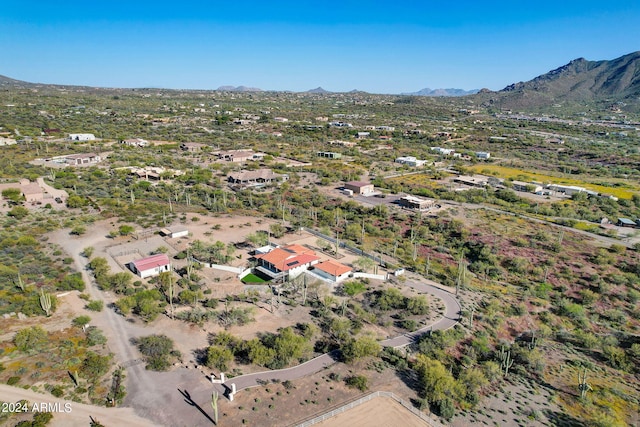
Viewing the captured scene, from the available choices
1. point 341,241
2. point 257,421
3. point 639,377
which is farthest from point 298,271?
point 639,377

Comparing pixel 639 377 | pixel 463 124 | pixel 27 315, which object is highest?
pixel 463 124

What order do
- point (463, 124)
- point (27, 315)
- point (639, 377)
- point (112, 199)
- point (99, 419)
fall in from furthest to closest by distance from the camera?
point (463, 124) < point (112, 199) < point (27, 315) < point (639, 377) < point (99, 419)

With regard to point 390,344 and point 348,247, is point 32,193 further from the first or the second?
point 390,344

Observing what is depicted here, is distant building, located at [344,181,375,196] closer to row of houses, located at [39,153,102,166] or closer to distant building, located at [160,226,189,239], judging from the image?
distant building, located at [160,226,189,239]

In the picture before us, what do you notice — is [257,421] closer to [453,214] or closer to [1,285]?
[1,285]

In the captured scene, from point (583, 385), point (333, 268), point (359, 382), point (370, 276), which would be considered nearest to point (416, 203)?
point (370, 276)

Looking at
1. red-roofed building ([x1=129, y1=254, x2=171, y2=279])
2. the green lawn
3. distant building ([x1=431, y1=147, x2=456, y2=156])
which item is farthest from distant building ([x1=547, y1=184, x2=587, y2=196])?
red-roofed building ([x1=129, y1=254, x2=171, y2=279])

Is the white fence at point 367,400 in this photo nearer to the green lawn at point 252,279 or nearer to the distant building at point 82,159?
the green lawn at point 252,279
